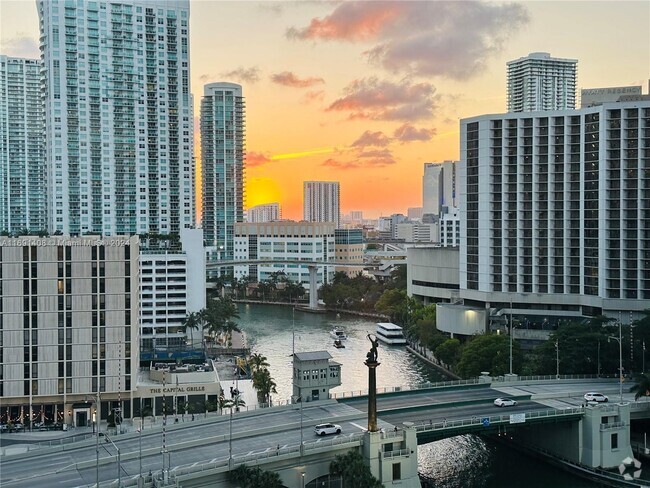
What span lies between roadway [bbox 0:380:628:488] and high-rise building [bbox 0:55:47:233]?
132 m

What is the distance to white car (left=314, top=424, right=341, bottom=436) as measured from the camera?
149ft

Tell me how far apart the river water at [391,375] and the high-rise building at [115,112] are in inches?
963

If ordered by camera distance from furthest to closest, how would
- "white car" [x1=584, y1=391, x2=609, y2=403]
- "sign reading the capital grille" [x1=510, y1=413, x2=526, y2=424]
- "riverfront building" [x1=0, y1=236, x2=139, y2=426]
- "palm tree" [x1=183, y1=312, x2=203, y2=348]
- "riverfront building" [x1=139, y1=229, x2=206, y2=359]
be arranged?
1. "riverfront building" [x1=139, y1=229, x2=206, y2=359]
2. "palm tree" [x1=183, y1=312, x2=203, y2=348]
3. "riverfront building" [x1=0, y1=236, x2=139, y2=426]
4. "white car" [x1=584, y1=391, x2=609, y2=403]
5. "sign reading the capital grille" [x1=510, y1=413, x2=526, y2=424]

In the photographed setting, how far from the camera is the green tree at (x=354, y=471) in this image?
41094 mm

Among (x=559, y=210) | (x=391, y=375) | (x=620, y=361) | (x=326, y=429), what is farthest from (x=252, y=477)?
(x=559, y=210)

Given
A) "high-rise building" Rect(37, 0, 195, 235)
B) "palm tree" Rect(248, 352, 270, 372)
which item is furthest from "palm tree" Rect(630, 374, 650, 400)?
"high-rise building" Rect(37, 0, 195, 235)

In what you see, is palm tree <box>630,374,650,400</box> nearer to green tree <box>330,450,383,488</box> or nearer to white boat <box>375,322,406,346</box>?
green tree <box>330,450,383,488</box>

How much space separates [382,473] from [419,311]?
54.0 metres

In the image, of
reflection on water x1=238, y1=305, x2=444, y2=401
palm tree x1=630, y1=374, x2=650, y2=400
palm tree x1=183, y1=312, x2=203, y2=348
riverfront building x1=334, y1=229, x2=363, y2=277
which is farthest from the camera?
riverfront building x1=334, y1=229, x2=363, y2=277

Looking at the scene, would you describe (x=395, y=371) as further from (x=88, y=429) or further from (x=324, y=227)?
(x=324, y=227)

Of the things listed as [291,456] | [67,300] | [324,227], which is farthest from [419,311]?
[324,227]

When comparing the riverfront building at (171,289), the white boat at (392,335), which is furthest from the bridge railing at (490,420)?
the riverfront building at (171,289)

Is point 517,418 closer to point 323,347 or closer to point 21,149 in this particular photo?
point 323,347

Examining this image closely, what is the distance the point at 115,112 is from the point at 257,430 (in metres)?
88.8
